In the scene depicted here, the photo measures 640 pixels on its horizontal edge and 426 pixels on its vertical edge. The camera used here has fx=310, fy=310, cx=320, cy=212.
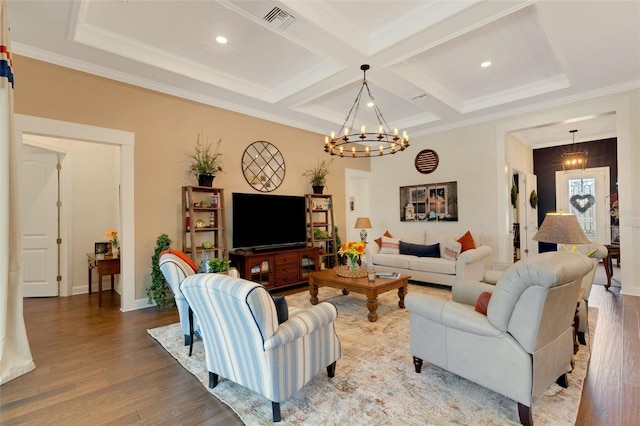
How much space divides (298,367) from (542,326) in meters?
1.56

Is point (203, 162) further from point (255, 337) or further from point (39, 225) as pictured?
point (255, 337)

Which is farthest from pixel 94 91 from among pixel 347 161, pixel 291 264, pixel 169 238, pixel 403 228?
pixel 403 228

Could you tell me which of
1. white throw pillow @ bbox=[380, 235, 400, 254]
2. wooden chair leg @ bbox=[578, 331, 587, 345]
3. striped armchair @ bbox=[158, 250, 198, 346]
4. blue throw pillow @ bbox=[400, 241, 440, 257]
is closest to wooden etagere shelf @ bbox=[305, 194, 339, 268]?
white throw pillow @ bbox=[380, 235, 400, 254]

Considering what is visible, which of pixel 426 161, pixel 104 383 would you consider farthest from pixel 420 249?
pixel 104 383

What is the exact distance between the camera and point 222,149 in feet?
17.0

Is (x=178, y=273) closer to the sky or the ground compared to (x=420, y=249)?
closer to the sky

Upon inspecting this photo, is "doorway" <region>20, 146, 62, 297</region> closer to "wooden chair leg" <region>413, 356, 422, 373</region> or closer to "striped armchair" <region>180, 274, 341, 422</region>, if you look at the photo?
"striped armchair" <region>180, 274, 341, 422</region>

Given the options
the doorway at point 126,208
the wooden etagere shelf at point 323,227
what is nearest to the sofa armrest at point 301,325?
the doorway at point 126,208

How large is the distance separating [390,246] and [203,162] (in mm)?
3808

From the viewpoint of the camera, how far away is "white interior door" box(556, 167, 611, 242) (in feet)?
25.4

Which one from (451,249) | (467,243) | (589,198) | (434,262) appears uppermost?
(589,198)

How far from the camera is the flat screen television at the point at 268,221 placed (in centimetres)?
509

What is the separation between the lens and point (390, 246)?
245 inches

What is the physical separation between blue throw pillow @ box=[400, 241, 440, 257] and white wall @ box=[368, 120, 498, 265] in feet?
1.87
